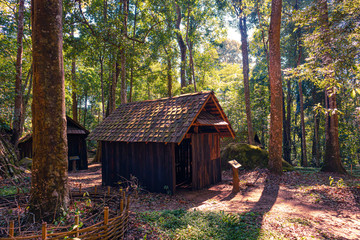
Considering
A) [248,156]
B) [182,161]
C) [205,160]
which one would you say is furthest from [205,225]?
[248,156]

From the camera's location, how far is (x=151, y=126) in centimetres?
1022

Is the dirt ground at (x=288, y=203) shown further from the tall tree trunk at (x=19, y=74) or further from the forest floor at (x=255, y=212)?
the tall tree trunk at (x=19, y=74)

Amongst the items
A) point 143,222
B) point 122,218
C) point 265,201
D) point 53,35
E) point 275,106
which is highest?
point 53,35

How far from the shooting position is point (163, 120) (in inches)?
403

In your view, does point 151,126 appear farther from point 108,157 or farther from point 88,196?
point 88,196

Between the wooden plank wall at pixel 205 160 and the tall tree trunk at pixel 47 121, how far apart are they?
668cm

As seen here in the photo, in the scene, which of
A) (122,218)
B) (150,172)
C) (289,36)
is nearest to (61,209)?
(122,218)

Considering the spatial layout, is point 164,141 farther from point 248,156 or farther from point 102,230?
point 248,156

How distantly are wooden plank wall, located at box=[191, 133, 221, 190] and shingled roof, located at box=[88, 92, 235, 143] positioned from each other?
89cm

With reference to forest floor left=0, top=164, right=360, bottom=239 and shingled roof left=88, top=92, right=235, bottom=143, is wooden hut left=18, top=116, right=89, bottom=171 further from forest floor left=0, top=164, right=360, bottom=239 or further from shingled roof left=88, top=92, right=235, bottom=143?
forest floor left=0, top=164, right=360, bottom=239

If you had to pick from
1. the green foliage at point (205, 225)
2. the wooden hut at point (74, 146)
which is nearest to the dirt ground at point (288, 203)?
the green foliage at point (205, 225)

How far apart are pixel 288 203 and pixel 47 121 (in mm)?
8380

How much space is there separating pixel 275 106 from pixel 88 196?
10408 mm

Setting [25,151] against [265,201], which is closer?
[265,201]
